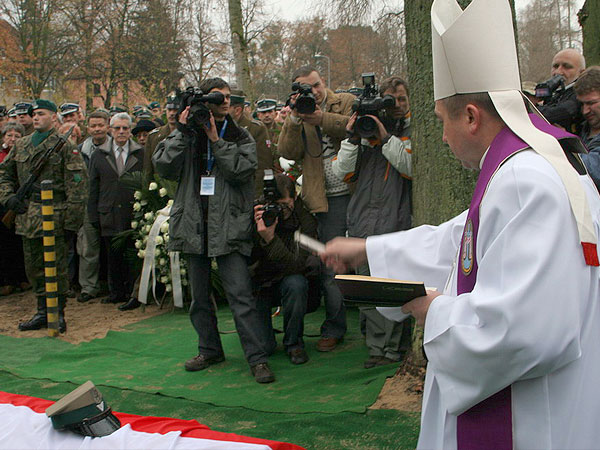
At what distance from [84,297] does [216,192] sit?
367 cm

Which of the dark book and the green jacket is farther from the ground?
the green jacket

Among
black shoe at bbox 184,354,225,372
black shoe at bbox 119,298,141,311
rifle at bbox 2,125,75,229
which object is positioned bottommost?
black shoe at bbox 184,354,225,372

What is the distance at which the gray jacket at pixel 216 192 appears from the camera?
15.6 ft

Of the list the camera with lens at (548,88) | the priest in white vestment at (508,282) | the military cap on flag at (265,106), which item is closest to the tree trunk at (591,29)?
the camera with lens at (548,88)

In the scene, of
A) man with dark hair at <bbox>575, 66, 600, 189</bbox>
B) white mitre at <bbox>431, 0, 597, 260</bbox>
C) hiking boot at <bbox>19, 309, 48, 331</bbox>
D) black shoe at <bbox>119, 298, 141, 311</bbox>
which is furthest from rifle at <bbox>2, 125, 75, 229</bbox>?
white mitre at <bbox>431, 0, 597, 260</bbox>

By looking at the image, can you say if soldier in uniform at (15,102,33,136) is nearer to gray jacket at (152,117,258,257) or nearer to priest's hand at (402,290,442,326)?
gray jacket at (152,117,258,257)

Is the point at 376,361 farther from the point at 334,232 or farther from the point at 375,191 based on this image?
the point at 375,191

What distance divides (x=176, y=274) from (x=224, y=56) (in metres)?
20.0

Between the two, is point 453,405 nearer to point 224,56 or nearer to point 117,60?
point 117,60

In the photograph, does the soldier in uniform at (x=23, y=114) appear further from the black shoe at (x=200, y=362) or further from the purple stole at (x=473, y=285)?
the purple stole at (x=473, y=285)

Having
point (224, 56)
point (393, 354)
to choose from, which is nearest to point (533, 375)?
point (393, 354)

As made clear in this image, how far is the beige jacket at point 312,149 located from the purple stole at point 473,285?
344cm

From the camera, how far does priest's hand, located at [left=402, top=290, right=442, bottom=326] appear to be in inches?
70.9

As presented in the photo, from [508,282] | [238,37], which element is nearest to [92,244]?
[508,282]
